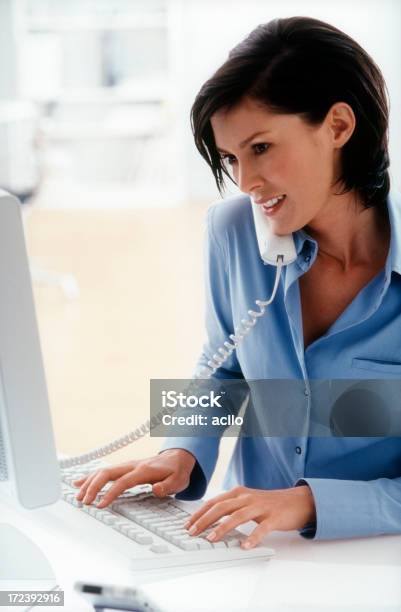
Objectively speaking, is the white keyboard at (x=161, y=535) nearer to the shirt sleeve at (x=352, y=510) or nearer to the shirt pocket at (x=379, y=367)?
the shirt sleeve at (x=352, y=510)

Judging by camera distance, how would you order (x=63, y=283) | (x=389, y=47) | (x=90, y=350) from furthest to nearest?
1. (x=389, y=47)
2. (x=63, y=283)
3. (x=90, y=350)

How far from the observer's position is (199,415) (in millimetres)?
1130

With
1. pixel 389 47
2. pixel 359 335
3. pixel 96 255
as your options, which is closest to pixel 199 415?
pixel 359 335

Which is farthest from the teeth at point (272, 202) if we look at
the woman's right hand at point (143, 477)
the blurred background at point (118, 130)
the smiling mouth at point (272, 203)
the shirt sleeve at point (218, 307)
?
the blurred background at point (118, 130)

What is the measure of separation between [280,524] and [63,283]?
316cm

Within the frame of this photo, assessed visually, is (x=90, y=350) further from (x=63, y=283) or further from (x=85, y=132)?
(x=85, y=132)

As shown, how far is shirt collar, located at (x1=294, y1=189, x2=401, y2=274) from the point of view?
1003 mm

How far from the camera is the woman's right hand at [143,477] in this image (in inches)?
38.6

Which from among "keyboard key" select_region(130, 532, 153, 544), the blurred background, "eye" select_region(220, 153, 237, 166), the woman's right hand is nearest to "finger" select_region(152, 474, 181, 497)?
the woman's right hand

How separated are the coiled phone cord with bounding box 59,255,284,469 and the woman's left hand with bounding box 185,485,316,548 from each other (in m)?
0.20

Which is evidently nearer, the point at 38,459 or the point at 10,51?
the point at 38,459

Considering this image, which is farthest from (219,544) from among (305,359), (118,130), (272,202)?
(118,130)

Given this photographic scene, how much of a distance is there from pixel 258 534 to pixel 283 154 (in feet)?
1.23

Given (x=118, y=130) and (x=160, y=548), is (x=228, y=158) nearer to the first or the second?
(x=160, y=548)
